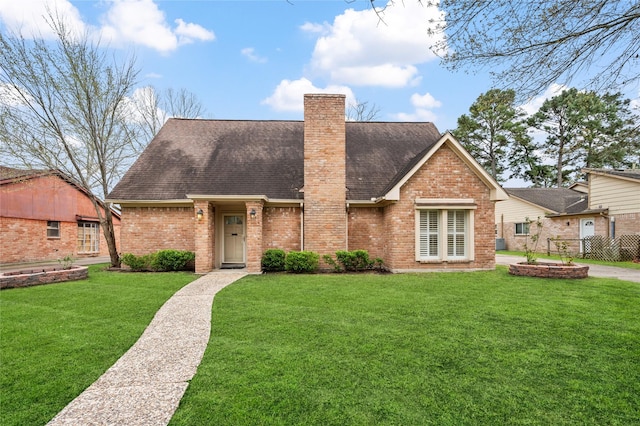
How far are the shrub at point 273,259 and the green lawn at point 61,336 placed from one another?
3.23 meters

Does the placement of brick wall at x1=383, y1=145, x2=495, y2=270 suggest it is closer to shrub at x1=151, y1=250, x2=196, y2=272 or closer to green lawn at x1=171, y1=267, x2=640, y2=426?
green lawn at x1=171, y1=267, x2=640, y2=426

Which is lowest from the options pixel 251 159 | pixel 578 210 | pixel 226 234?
pixel 226 234

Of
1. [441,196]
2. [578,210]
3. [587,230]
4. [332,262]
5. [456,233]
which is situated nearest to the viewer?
[441,196]

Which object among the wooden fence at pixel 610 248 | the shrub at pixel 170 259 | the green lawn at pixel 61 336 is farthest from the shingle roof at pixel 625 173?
the green lawn at pixel 61 336

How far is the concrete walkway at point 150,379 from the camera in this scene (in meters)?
2.94

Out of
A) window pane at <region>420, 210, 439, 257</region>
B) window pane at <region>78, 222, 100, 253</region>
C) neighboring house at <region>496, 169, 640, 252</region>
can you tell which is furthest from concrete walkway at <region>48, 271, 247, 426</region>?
window pane at <region>78, 222, 100, 253</region>

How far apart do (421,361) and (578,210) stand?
21640mm

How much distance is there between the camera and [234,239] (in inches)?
531

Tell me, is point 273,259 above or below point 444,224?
below

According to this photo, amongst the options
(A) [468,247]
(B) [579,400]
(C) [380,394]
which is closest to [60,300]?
(C) [380,394]

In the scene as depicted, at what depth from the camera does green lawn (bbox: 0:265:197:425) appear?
10.7ft

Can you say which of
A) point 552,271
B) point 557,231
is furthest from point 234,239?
point 557,231

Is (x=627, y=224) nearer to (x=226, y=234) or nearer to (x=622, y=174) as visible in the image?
(x=622, y=174)

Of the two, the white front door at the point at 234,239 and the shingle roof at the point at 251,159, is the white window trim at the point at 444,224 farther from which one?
the white front door at the point at 234,239
